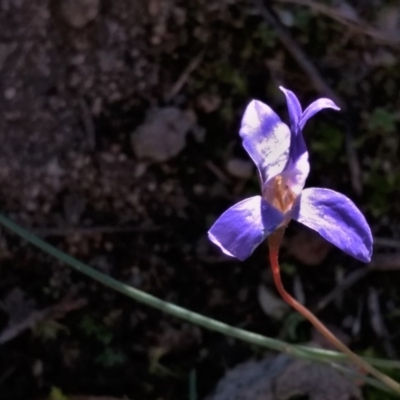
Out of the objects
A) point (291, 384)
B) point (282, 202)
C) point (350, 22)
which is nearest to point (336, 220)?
point (282, 202)

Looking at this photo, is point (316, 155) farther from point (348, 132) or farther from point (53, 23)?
point (53, 23)

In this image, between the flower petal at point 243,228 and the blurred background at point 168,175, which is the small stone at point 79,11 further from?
the flower petal at point 243,228

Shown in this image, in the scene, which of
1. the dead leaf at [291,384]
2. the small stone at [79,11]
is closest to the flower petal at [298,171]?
the dead leaf at [291,384]

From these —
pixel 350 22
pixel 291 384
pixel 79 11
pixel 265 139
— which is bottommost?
pixel 291 384

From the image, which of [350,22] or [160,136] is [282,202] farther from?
[350,22]

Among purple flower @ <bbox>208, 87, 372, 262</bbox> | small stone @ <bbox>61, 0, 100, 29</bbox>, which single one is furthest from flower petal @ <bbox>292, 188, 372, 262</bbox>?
small stone @ <bbox>61, 0, 100, 29</bbox>

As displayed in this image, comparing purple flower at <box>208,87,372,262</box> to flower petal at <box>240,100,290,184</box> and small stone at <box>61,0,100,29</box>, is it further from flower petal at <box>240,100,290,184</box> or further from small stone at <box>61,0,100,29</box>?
small stone at <box>61,0,100,29</box>

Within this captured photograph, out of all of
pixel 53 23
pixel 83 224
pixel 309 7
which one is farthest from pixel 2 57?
pixel 309 7
